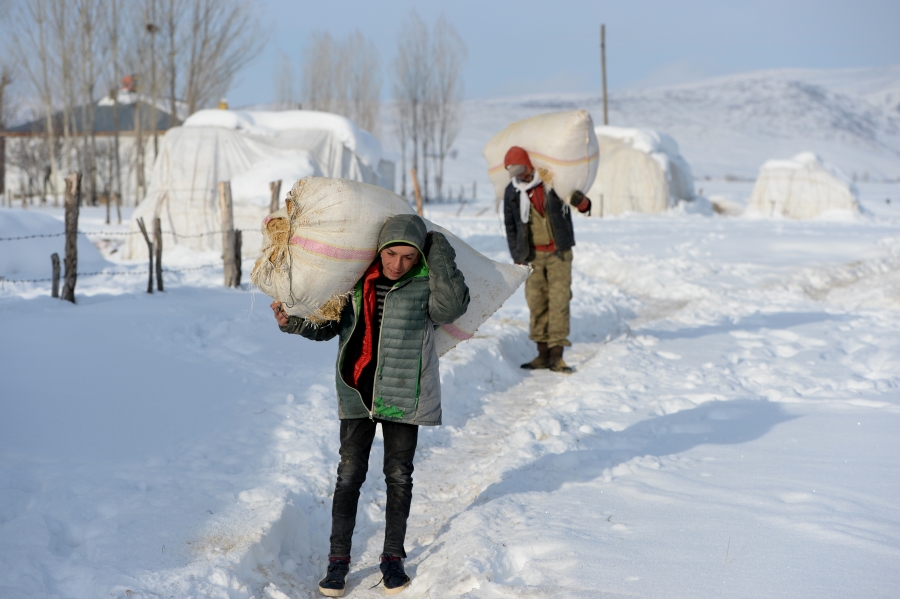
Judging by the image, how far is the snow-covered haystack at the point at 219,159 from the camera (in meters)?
16.2

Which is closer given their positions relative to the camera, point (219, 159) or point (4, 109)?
point (219, 159)

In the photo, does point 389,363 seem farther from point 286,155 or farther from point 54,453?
point 286,155

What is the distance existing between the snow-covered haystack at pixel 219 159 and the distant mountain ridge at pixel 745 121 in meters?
39.3

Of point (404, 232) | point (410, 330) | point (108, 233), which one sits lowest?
point (410, 330)

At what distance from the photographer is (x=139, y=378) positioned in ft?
Answer: 16.7

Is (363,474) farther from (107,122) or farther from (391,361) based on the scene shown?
(107,122)

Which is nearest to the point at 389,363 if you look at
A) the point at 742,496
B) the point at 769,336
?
the point at 742,496

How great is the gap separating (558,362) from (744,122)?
97.1m

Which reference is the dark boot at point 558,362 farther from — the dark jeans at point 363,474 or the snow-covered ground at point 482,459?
the dark jeans at point 363,474

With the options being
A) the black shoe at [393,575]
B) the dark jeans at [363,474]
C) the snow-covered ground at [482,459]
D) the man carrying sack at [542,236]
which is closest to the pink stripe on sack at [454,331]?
the dark jeans at [363,474]

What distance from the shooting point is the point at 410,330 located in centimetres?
306

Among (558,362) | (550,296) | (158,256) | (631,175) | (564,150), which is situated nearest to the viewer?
(564,150)

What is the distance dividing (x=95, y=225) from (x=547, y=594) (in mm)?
23207

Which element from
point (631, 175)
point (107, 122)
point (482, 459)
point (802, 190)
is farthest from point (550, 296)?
point (107, 122)
